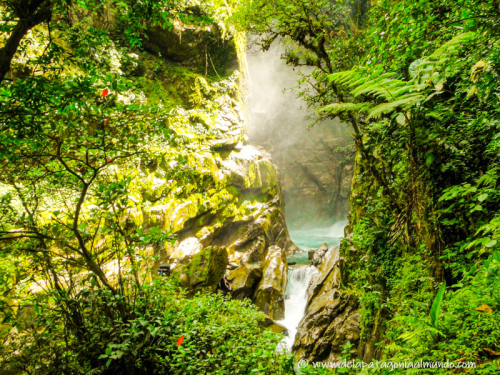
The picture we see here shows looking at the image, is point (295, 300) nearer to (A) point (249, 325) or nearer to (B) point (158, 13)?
(A) point (249, 325)

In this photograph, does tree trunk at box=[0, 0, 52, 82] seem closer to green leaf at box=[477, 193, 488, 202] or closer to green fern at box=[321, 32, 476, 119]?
green fern at box=[321, 32, 476, 119]

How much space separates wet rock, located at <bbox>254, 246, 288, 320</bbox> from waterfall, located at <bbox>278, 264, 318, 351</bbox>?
0.42 meters

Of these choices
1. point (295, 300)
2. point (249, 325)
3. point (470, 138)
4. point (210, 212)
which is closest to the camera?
point (470, 138)

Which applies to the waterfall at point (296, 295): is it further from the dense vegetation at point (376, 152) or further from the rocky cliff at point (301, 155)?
the rocky cliff at point (301, 155)

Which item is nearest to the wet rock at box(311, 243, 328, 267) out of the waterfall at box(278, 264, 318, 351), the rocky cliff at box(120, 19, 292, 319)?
the waterfall at box(278, 264, 318, 351)

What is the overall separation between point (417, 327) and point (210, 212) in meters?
11.1

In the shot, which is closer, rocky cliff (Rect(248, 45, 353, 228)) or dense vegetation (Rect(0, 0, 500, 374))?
dense vegetation (Rect(0, 0, 500, 374))

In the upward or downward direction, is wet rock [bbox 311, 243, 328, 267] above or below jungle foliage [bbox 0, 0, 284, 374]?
below

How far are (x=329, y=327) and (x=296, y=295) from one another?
4.56m

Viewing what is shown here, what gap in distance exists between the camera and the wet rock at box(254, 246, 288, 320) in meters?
8.70

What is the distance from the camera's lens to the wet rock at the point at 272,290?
8695mm

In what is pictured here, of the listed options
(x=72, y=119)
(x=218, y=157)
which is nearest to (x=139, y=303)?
(x=72, y=119)

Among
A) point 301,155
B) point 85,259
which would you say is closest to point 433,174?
point 85,259

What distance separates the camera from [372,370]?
142 cm
